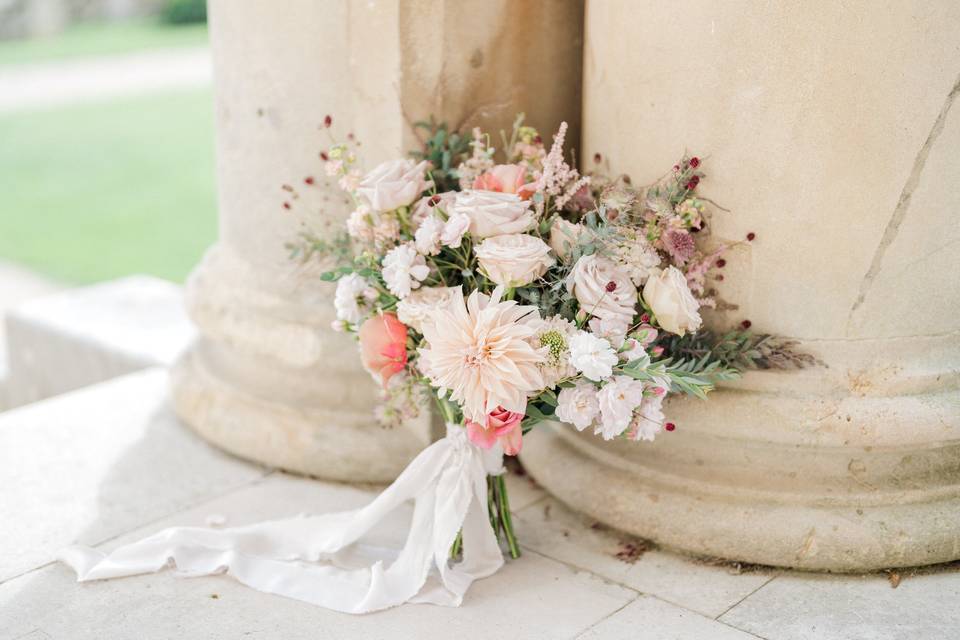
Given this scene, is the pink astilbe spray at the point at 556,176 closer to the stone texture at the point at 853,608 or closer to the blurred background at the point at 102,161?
the stone texture at the point at 853,608

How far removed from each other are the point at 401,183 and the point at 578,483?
3.43 feet

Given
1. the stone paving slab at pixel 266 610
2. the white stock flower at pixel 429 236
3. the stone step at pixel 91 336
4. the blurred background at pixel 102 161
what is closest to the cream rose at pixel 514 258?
the white stock flower at pixel 429 236

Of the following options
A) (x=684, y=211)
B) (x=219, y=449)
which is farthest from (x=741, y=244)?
(x=219, y=449)

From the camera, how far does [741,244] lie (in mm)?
3029

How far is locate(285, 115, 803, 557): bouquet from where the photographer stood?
2.73 metres

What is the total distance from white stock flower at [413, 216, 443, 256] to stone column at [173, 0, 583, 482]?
1.82ft

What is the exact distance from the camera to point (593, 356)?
2.67m

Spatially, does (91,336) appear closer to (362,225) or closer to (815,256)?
(362,225)

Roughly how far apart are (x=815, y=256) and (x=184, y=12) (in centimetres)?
2141

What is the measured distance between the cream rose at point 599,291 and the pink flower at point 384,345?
0.48m

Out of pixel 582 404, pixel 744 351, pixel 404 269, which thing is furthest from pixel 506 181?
pixel 744 351

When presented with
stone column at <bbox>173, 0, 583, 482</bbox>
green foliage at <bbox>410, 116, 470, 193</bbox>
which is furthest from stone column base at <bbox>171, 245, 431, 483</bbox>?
green foliage at <bbox>410, 116, 470, 193</bbox>

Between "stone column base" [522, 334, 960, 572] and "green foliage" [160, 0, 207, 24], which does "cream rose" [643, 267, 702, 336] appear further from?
"green foliage" [160, 0, 207, 24]

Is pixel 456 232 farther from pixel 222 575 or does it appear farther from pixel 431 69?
pixel 222 575
